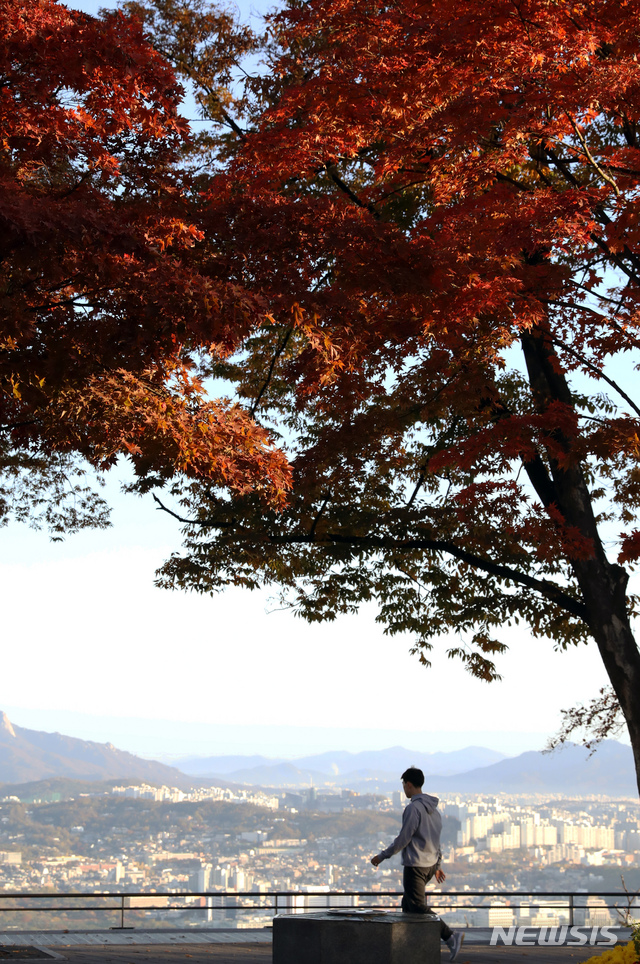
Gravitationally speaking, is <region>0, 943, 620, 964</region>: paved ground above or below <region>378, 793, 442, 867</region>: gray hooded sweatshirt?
below

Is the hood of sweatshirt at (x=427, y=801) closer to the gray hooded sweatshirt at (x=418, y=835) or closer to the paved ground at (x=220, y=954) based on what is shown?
the gray hooded sweatshirt at (x=418, y=835)

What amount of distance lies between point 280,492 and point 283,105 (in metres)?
5.80

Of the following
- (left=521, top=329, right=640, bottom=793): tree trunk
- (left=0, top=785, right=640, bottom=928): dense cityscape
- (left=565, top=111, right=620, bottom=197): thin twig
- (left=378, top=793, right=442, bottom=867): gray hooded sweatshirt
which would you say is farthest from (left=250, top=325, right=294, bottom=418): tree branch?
(left=0, top=785, right=640, bottom=928): dense cityscape

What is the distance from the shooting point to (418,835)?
8508 mm

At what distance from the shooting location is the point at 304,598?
1559cm

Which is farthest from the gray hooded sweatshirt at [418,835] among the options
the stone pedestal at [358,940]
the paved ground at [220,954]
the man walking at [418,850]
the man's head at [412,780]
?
the paved ground at [220,954]

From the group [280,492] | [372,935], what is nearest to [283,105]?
[280,492]

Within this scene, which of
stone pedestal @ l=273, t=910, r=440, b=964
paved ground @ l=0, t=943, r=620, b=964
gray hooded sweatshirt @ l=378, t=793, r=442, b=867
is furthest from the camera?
paved ground @ l=0, t=943, r=620, b=964

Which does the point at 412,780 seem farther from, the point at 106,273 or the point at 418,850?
the point at 106,273

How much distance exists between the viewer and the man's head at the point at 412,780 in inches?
340

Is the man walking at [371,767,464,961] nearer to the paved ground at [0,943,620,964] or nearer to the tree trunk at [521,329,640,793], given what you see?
the paved ground at [0,943,620,964]

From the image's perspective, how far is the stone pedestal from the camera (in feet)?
23.0

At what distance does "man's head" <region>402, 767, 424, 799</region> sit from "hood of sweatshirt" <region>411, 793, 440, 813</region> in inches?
2.3

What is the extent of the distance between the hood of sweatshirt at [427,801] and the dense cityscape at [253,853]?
6145 cm
